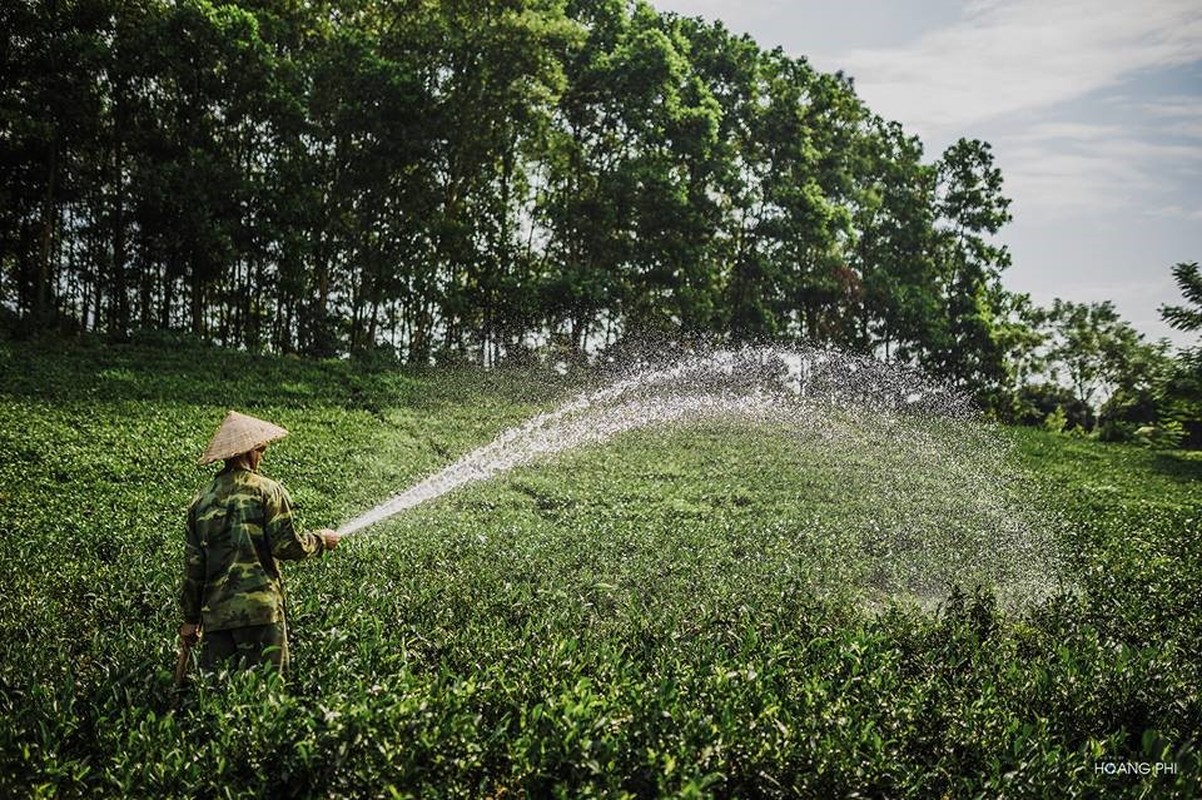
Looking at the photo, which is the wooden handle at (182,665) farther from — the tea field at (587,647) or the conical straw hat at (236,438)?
the conical straw hat at (236,438)

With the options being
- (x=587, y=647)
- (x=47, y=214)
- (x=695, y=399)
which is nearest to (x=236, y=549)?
(x=587, y=647)

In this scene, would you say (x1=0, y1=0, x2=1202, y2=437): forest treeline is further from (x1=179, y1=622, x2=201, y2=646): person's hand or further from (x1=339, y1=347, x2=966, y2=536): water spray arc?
(x1=179, y1=622, x2=201, y2=646): person's hand

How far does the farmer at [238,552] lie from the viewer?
4.83 metres

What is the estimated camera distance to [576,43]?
1246 inches

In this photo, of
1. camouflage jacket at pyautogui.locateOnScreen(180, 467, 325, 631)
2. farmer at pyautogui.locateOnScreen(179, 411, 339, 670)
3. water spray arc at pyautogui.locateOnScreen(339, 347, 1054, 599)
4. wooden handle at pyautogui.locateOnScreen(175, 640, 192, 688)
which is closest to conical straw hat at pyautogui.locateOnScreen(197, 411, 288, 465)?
farmer at pyautogui.locateOnScreen(179, 411, 339, 670)

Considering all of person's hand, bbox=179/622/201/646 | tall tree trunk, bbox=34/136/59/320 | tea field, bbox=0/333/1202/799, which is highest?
tall tree trunk, bbox=34/136/59/320

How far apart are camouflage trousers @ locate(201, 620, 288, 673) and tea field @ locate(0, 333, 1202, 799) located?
19 cm

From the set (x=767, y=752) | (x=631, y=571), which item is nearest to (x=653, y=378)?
(x=631, y=571)

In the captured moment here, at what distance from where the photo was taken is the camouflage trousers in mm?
4863

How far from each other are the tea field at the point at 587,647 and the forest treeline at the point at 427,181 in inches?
499

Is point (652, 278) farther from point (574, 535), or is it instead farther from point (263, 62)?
point (574, 535)

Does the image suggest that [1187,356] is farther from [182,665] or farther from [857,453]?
[182,665]

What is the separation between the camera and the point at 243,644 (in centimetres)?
485

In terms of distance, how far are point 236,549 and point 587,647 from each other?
2130 millimetres
